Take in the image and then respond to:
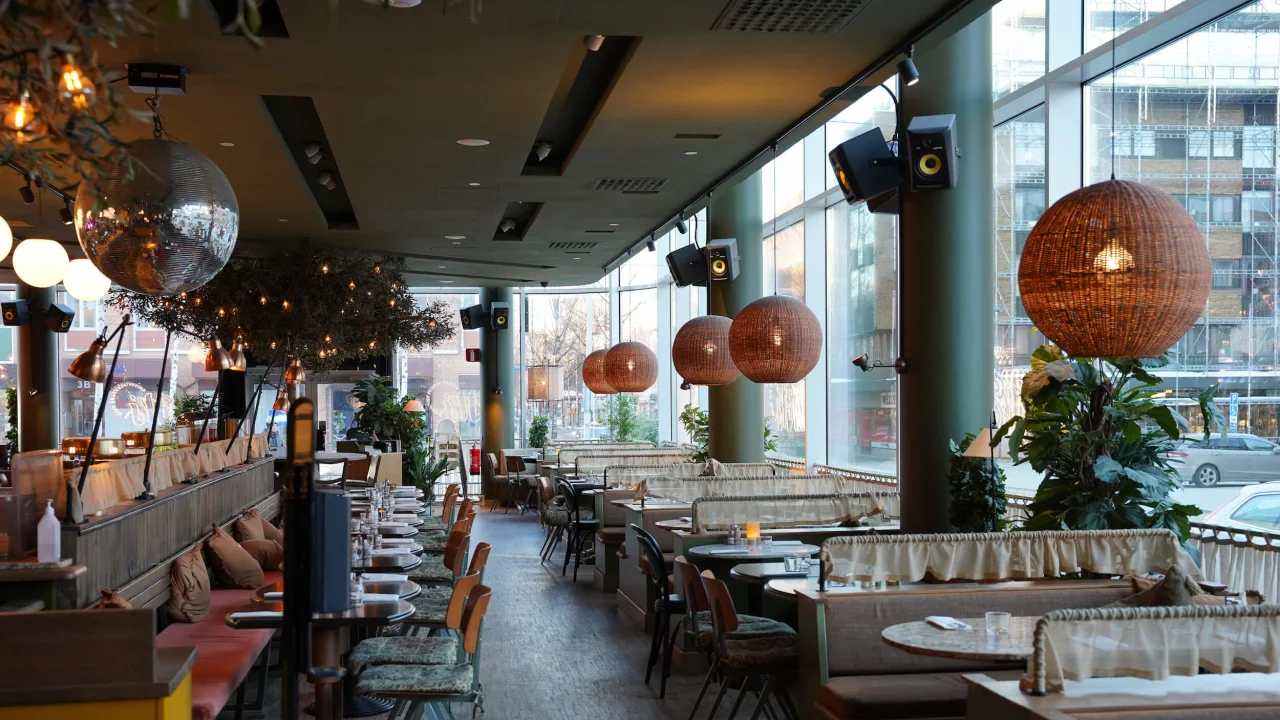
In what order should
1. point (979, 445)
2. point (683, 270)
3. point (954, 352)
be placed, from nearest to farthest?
point (979, 445)
point (954, 352)
point (683, 270)

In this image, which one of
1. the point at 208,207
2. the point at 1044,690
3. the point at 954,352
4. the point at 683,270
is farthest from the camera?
the point at 683,270

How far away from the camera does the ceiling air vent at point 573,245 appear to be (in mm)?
13578

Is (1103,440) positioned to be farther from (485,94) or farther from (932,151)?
(485,94)

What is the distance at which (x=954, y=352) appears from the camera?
6641 millimetres

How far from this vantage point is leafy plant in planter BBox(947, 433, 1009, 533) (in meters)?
6.39

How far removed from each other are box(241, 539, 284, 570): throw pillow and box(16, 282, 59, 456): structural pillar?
34.9 feet

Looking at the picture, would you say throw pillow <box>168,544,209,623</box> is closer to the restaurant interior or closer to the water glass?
the restaurant interior

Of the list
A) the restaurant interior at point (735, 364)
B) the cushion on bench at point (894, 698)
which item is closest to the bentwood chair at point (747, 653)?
the restaurant interior at point (735, 364)

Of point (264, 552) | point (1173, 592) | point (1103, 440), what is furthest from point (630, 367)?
point (1173, 592)

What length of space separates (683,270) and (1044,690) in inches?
338

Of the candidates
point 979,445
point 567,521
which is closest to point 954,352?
point 979,445

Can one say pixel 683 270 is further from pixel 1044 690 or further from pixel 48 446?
pixel 48 446

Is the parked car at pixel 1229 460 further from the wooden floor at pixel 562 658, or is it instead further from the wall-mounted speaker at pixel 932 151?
the wooden floor at pixel 562 658

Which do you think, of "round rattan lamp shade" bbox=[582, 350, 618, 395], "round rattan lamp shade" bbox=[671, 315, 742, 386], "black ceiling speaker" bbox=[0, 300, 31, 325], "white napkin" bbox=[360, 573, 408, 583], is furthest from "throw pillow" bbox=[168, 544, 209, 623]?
"black ceiling speaker" bbox=[0, 300, 31, 325]
